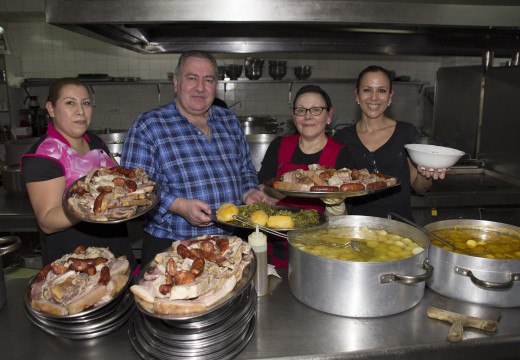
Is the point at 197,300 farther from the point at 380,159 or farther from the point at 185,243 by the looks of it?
the point at 380,159

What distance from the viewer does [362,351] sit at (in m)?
1.31

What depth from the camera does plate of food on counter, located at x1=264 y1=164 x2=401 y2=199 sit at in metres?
1.92

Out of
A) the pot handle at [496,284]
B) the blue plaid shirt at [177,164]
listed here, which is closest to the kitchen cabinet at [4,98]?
the blue plaid shirt at [177,164]

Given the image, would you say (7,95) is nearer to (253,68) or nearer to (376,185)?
(253,68)

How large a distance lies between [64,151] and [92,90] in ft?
16.9

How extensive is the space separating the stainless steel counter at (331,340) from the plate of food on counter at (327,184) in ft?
1.96

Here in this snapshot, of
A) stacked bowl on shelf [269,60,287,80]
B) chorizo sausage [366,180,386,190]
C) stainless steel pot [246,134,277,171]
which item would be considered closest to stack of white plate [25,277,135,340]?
chorizo sausage [366,180,386,190]

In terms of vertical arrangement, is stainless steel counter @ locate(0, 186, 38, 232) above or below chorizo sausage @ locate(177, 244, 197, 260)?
below

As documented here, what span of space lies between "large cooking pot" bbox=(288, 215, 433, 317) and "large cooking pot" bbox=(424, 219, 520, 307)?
0.28 ft

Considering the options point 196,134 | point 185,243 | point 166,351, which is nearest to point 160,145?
point 196,134

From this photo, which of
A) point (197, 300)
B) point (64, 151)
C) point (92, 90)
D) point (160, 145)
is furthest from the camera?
point (92, 90)

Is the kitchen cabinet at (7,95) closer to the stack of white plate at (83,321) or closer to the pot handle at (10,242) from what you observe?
the pot handle at (10,242)

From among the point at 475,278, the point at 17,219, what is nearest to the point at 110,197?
the point at 475,278

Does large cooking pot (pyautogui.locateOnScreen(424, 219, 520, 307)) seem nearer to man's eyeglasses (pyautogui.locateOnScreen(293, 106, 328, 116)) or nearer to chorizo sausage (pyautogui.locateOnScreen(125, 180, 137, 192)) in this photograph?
man's eyeglasses (pyautogui.locateOnScreen(293, 106, 328, 116))
